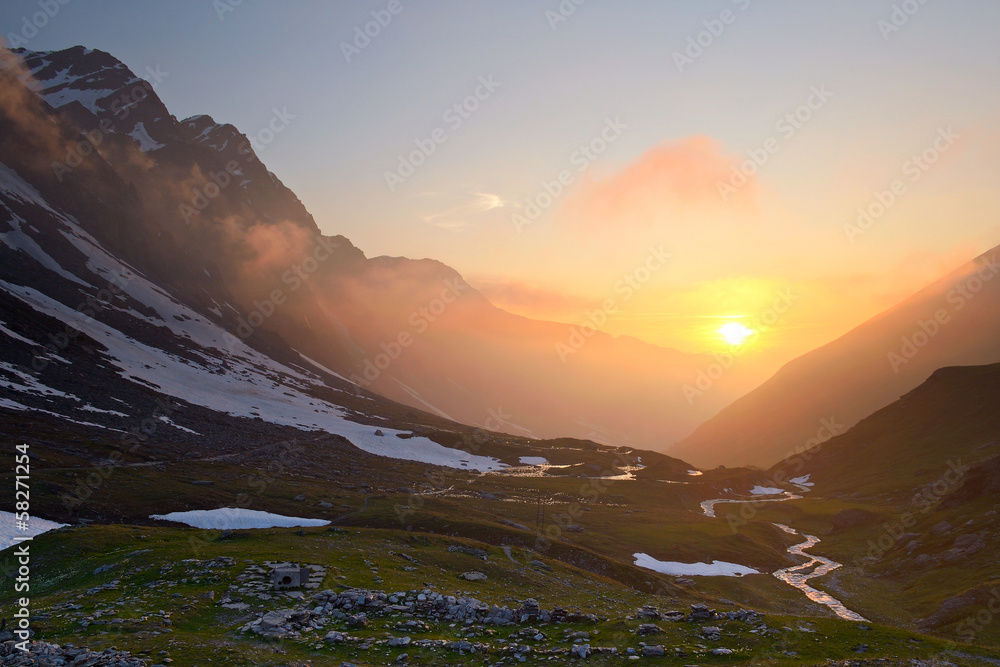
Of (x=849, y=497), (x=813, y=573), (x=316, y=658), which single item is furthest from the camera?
(x=849, y=497)

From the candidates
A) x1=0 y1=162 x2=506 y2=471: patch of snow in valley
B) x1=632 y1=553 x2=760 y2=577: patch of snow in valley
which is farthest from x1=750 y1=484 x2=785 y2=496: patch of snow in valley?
x1=632 y1=553 x2=760 y2=577: patch of snow in valley

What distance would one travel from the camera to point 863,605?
67812mm

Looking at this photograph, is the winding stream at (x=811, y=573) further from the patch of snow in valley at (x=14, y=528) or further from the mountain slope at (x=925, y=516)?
the patch of snow in valley at (x=14, y=528)

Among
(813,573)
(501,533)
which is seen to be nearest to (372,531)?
(501,533)

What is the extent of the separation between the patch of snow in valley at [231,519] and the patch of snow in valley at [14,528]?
12.8 metres

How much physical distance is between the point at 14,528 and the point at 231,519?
74.0ft

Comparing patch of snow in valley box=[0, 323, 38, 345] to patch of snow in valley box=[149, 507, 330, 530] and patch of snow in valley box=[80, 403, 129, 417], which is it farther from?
patch of snow in valley box=[149, 507, 330, 530]

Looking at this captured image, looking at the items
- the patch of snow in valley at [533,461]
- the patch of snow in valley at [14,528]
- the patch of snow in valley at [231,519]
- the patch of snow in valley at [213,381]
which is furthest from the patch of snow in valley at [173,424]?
the patch of snow in valley at [533,461]

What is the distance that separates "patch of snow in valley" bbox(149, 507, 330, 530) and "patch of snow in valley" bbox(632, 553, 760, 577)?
144ft

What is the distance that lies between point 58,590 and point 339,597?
60.3ft

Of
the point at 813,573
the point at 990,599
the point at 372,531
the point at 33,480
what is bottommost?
the point at 33,480

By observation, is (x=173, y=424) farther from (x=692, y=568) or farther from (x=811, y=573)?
(x=811, y=573)

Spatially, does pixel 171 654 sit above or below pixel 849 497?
below

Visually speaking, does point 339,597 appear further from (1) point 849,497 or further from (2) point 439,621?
(1) point 849,497
